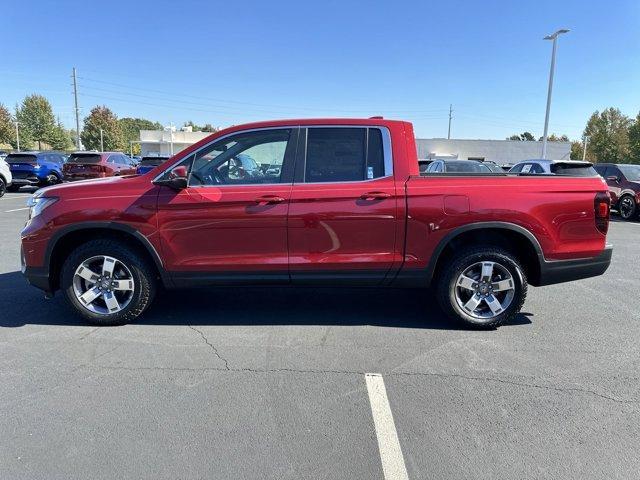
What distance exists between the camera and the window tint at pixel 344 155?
4.27 m

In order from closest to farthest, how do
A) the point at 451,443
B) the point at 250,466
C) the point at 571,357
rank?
the point at 250,466, the point at 451,443, the point at 571,357

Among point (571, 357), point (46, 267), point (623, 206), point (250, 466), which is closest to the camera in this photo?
point (250, 466)

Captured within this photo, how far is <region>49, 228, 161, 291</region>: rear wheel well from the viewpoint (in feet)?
14.3

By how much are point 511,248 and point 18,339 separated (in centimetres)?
466

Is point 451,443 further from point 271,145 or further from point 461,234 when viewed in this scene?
point 271,145

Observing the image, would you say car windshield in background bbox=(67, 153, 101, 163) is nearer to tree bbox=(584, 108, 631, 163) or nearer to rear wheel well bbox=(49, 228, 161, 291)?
rear wheel well bbox=(49, 228, 161, 291)

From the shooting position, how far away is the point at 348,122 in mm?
4379

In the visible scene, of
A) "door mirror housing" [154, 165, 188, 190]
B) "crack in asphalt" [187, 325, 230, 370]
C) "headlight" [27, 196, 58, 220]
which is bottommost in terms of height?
"crack in asphalt" [187, 325, 230, 370]

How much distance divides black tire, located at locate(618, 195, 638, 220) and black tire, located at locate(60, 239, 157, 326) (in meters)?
14.2

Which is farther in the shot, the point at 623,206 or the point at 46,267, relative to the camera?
the point at 623,206

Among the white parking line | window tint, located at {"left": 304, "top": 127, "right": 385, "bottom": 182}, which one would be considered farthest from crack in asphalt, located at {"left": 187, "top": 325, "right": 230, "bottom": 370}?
window tint, located at {"left": 304, "top": 127, "right": 385, "bottom": 182}

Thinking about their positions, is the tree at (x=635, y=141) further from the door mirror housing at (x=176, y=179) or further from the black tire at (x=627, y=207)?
the door mirror housing at (x=176, y=179)

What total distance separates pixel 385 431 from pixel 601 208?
3.07 m

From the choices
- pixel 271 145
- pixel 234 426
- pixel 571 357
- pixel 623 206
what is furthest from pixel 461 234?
pixel 623 206
